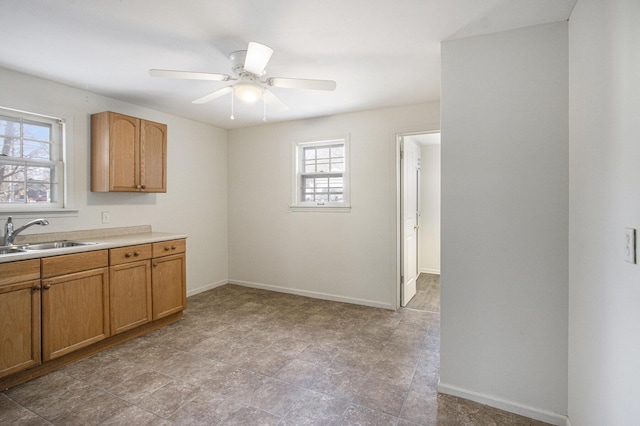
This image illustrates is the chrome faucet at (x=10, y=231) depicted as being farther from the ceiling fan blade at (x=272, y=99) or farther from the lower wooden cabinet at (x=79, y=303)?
the ceiling fan blade at (x=272, y=99)

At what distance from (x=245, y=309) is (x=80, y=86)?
284cm

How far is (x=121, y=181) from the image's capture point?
10.2 feet

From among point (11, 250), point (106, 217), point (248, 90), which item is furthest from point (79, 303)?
point (248, 90)

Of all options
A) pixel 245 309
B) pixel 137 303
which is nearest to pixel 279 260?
pixel 245 309

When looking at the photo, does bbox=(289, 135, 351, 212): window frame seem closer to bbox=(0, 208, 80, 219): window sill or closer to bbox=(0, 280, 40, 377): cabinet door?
bbox=(0, 208, 80, 219): window sill

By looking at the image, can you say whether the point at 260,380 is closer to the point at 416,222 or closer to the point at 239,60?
the point at 239,60

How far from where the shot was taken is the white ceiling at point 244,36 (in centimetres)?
176

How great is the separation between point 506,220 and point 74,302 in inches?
126

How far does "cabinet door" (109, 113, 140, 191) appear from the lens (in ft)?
9.96

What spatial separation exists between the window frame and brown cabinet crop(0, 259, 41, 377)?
276 cm

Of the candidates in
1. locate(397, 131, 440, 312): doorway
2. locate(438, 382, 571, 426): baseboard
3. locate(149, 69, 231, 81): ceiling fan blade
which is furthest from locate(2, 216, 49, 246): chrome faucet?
locate(397, 131, 440, 312): doorway

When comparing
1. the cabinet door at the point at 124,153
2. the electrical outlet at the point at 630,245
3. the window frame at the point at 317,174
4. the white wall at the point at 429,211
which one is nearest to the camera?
the electrical outlet at the point at 630,245

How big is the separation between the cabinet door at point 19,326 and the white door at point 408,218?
3.37 metres

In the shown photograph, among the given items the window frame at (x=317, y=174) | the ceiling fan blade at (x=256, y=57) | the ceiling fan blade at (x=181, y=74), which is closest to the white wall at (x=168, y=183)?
the window frame at (x=317, y=174)
